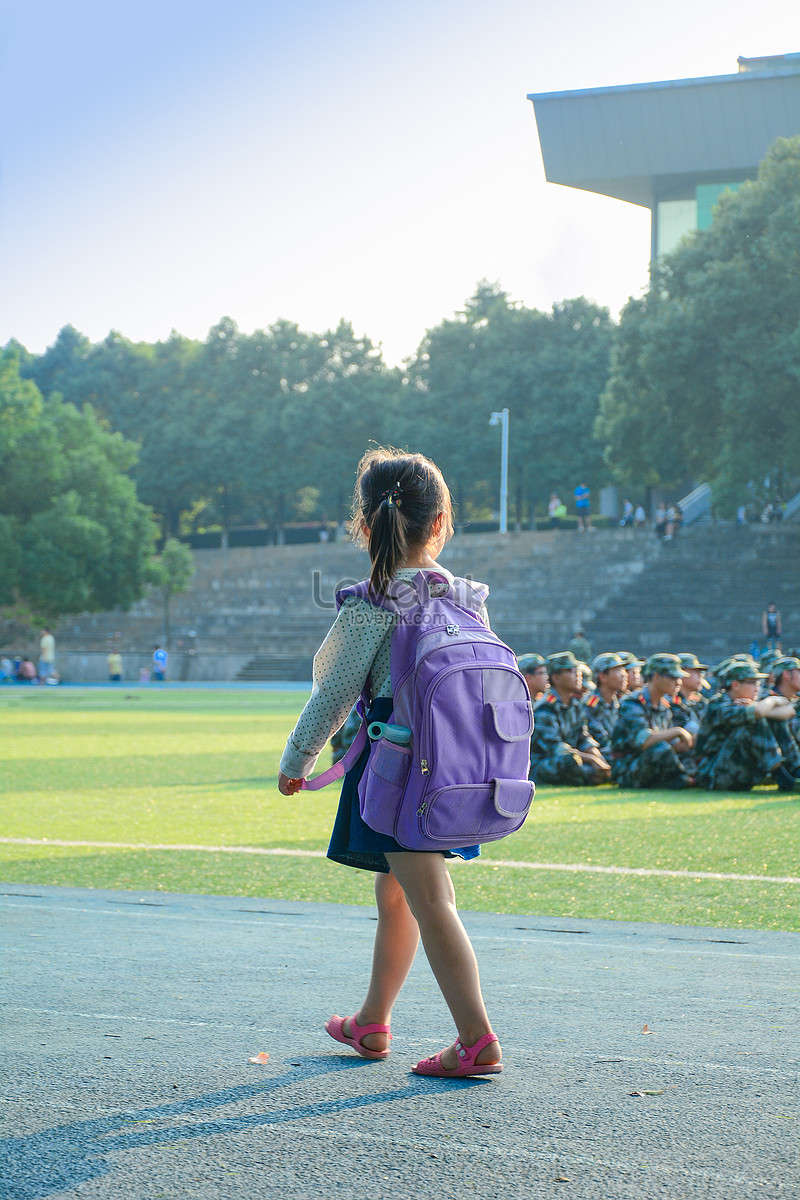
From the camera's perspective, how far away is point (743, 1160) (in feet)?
9.53

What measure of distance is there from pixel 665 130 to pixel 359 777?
58.1 metres

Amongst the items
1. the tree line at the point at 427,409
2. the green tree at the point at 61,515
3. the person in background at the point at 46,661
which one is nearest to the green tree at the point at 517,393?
the tree line at the point at 427,409

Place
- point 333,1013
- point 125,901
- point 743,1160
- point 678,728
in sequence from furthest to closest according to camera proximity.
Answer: point 678,728 → point 125,901 → point 333,1013 → point 743,1160

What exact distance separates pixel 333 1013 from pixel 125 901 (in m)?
2.37

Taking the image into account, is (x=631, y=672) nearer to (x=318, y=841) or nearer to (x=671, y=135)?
(x=318, y=841)

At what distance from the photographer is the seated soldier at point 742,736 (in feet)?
39.0

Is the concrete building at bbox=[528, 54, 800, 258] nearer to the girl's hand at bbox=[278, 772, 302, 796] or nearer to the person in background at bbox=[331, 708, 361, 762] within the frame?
the person in background at bbox=[331, 708, 361, 762]

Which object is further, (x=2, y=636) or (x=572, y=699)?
(x=2, y=636)

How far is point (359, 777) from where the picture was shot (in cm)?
363

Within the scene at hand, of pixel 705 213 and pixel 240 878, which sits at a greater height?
pixel 705 213

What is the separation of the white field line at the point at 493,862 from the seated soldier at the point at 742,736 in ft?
14.7

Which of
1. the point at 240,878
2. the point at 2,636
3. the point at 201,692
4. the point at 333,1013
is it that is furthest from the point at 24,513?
the point at 333,1013

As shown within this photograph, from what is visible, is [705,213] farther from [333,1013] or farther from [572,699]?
[333,1013]

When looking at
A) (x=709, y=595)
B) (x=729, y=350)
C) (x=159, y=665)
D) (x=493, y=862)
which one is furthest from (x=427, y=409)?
(x=493, y=862)
